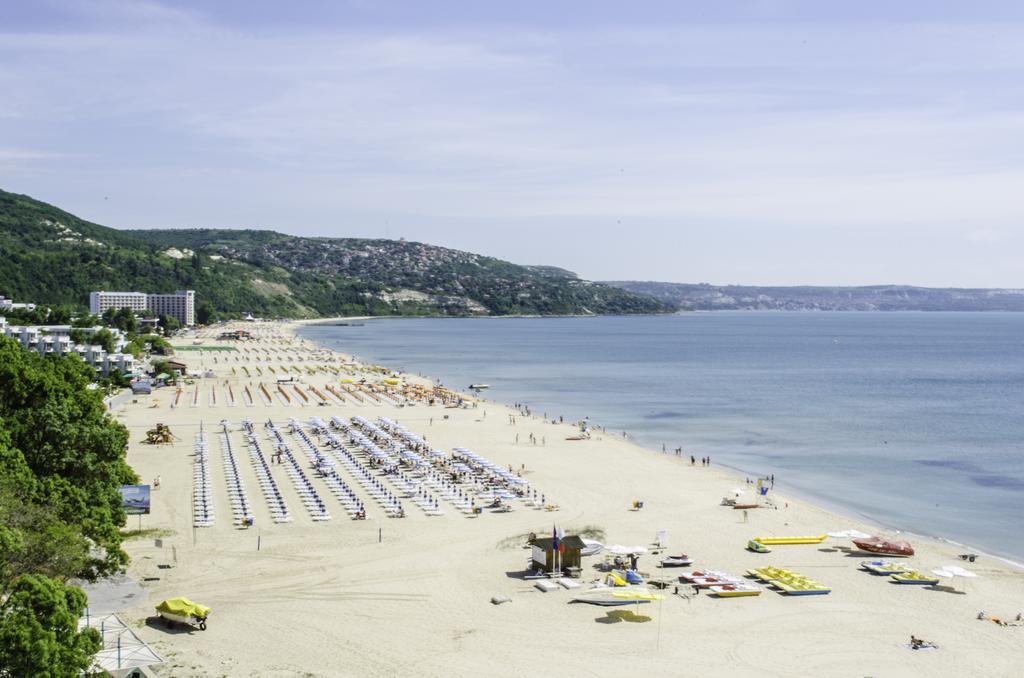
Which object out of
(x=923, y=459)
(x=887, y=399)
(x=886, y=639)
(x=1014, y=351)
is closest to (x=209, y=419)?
(x=923, y=459)

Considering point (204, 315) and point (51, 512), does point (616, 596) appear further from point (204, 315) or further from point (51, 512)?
point (204, 315)

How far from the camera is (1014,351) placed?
148 meters

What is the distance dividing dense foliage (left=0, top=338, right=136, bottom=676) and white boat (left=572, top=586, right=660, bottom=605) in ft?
37.6

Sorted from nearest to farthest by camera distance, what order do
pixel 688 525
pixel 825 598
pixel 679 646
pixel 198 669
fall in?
pixel 198 669 < pixel 679 646 < pixel 825 598 < pixel 688 525

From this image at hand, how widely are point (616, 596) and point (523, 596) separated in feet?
8.02

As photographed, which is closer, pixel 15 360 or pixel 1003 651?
pixel 1003 651

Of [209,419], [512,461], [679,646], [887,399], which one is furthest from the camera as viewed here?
[887,399]

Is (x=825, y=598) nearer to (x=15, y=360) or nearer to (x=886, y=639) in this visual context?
(x=886, y=639)

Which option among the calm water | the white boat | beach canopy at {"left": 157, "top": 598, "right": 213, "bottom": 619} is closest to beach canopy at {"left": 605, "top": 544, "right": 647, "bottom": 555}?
the white boat

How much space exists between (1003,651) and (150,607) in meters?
19.9

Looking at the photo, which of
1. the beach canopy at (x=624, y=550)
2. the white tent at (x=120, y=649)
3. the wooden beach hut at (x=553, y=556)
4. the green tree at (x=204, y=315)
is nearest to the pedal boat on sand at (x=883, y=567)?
the beach canopy at (x=624, y=550)

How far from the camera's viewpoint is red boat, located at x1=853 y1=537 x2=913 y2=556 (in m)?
29.6

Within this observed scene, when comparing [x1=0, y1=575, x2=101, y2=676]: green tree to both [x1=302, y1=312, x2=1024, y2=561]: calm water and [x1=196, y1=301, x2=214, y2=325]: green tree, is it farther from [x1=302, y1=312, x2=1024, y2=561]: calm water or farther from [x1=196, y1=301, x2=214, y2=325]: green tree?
[x1=196, y1=301, x2=214, y2=325]: green tree

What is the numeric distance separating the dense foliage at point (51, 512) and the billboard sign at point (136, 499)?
645 millimetres
